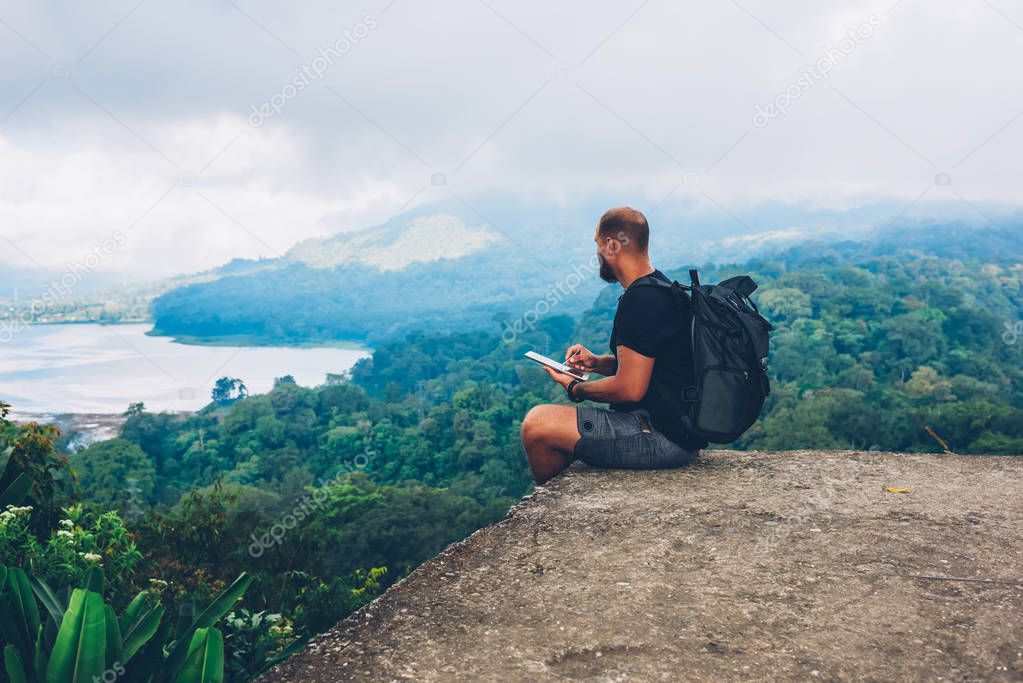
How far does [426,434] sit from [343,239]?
126m

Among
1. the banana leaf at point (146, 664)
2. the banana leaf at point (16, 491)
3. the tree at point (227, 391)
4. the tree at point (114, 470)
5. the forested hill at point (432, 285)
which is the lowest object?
the tree at point (114, 470)

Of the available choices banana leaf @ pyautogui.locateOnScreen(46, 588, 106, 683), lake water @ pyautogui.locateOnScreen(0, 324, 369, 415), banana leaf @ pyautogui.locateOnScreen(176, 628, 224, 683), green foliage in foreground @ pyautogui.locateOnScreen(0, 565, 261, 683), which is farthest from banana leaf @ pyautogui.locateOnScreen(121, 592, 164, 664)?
lake water @ pyautogui.locateOnScreen(0, 324, 369, 415)

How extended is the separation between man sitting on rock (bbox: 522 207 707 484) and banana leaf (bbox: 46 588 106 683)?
6.04 feet

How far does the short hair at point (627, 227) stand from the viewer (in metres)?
3.38

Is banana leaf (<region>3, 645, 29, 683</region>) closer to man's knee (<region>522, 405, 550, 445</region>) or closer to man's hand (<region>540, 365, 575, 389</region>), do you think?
man's knee (<region>522, 405, 550, 445</region>)

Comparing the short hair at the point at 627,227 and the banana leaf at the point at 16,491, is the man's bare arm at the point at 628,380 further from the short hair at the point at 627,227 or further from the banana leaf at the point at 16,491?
the banana leaf at the point at 16,491

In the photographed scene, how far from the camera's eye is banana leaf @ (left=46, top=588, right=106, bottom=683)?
227 cm

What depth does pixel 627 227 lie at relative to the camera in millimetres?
3398

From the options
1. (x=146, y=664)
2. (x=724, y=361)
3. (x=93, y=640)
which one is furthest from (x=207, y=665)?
(x=724, y=361)

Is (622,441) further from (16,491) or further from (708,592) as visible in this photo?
(16,491)

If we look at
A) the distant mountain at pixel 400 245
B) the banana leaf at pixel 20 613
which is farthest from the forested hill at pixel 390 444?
the distant mountain at pixel 400 245

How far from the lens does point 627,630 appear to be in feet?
7.54

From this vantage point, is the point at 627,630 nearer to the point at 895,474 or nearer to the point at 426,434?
the point at 895,474

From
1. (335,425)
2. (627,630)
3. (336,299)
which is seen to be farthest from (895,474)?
(336,299)
